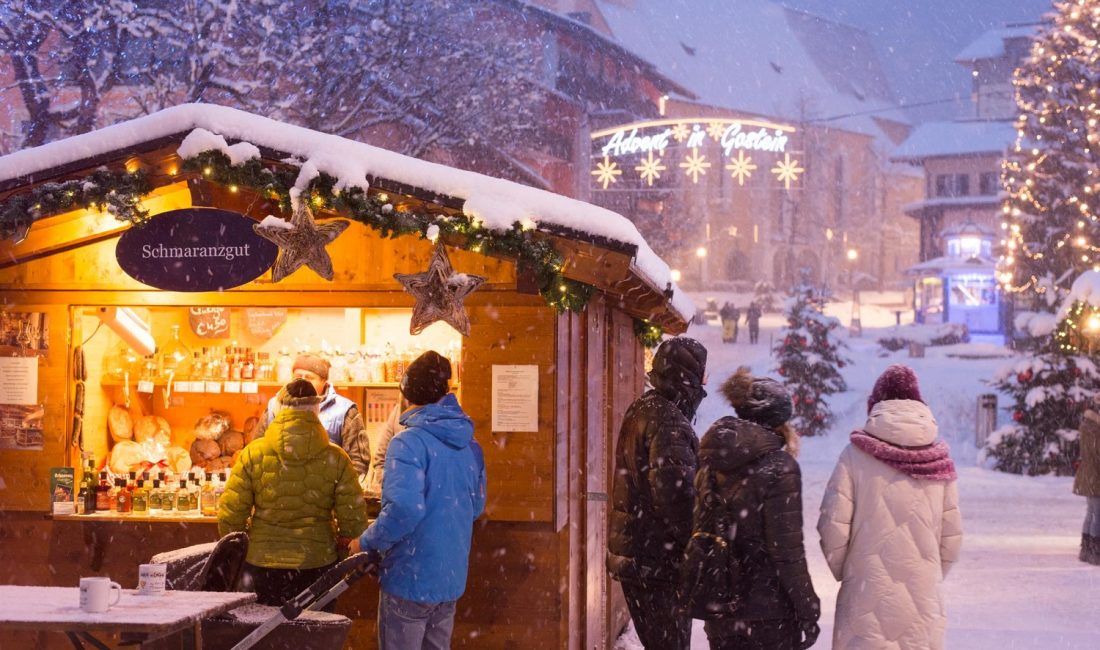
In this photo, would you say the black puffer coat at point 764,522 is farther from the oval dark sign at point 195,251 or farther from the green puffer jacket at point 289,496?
the oval dark sign at point 195,251

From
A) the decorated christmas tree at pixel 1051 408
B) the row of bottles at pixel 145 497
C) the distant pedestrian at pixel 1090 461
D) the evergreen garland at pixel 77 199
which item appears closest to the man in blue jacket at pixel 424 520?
the evergreen garland at pixel 77 199

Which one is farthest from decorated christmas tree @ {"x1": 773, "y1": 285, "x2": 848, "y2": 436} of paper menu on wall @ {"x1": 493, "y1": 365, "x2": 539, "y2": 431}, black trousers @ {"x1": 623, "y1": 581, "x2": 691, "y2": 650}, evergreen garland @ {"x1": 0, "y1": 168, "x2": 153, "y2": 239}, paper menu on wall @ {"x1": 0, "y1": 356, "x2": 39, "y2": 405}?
evergreen garland @ {"x1": 0, "y1": 168, "x2": 153, "y2": 239}

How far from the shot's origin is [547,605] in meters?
6.80

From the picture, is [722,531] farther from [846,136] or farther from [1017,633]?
[846,136]

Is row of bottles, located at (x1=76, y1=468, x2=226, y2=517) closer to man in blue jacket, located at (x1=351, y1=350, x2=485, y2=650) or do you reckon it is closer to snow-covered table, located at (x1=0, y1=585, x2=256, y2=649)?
snow-covered table, located at (x1=0, y1=585, x2=256, y2=649)

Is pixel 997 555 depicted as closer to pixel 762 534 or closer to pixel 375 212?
pixel 762 534

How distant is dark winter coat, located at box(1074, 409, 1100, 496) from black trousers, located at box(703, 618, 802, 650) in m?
7.11

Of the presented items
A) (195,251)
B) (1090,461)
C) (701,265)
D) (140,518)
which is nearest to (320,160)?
(195,251)

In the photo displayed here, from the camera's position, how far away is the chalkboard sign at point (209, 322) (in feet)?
29.0

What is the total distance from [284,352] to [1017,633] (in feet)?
18.9

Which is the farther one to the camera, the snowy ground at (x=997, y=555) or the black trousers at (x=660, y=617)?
the snowy ground at (x=997, y=555)

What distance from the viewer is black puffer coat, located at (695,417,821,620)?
4.93 m

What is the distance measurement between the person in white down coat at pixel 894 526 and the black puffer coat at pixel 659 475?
0.69 m

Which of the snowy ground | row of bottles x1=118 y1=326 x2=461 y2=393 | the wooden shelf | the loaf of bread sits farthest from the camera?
the snowy ground
